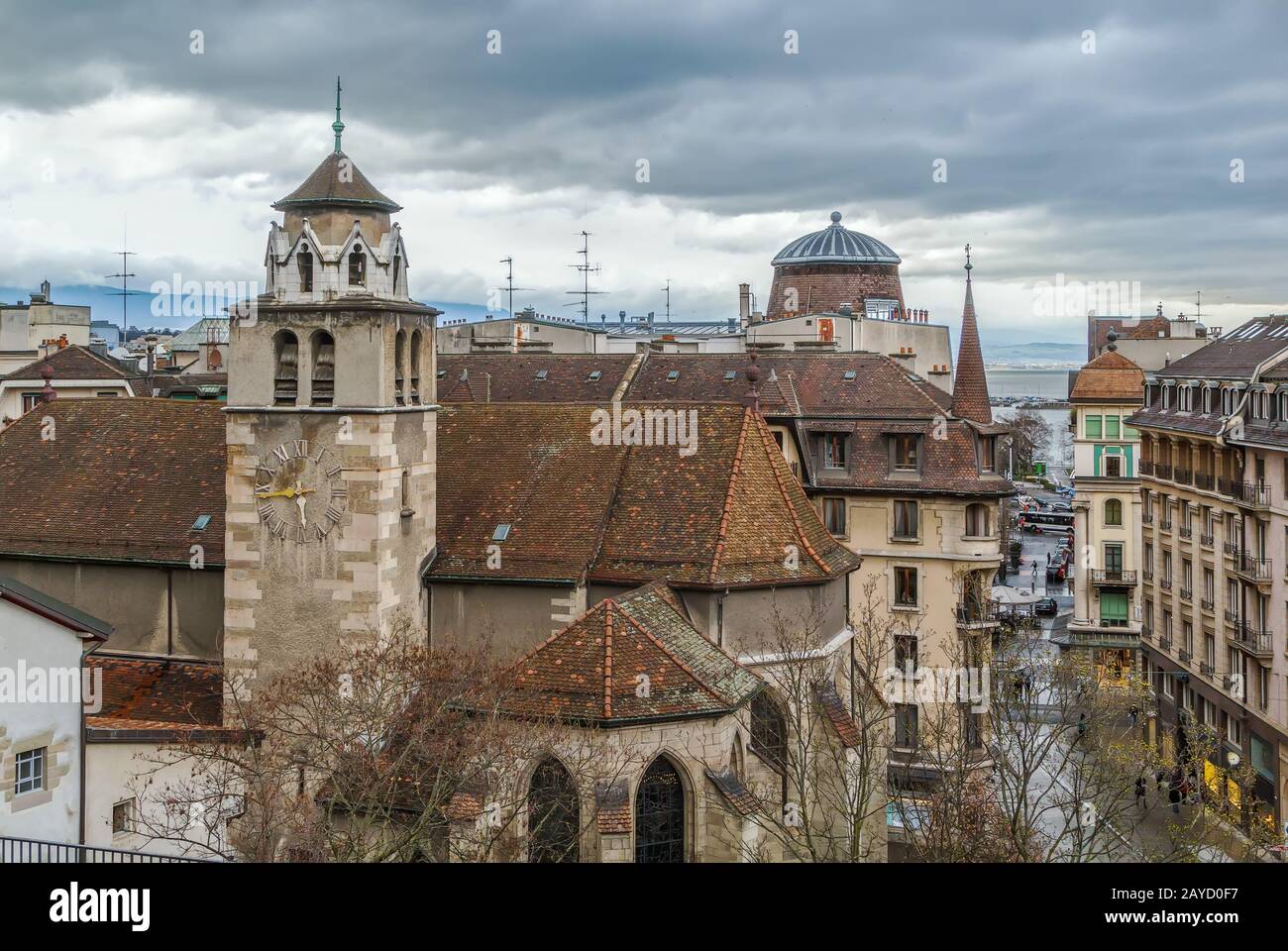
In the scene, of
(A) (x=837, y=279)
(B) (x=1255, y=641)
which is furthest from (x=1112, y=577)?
(A) (x=837, y=279)

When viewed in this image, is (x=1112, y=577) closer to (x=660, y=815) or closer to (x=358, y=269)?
(x=660, y=815)

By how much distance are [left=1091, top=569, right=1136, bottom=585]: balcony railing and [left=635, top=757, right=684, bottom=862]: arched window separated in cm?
4432

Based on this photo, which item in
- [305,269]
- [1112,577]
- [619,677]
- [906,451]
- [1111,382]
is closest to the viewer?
[619,677]

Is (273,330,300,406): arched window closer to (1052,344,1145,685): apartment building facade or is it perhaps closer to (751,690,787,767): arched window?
(751,690,787,767): arched window

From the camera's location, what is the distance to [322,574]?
105 ft

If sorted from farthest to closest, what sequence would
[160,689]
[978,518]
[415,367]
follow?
[978,518], [160,689], [415,367]

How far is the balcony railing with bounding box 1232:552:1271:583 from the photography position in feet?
160

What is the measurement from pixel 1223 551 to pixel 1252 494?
456 centimetres

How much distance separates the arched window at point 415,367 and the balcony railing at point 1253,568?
33.0 m

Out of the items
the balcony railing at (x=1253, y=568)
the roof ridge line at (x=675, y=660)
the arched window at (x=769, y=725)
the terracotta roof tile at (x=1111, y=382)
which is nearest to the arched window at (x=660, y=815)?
the roof ridge line at (x=675, y=660)

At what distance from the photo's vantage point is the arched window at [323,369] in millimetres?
32125

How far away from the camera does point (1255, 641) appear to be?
162ft

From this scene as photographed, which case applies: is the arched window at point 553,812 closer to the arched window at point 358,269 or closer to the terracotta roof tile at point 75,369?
the arched window at point 358,269
